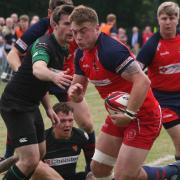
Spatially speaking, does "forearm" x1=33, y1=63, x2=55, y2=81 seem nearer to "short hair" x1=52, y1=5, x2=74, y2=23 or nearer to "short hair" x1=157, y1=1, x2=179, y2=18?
"short hair" x1=52, y1=5, x2=74, y2=23

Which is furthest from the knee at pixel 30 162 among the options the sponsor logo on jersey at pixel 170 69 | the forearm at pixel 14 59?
the sponsor logo on jersey at pixel 170 69

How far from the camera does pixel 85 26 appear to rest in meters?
5.84

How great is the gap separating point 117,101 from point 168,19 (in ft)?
6.20

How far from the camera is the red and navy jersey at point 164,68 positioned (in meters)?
7.45

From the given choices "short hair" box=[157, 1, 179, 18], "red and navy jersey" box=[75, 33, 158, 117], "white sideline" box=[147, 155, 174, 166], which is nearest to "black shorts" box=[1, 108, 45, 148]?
"red and navy jersey" box=[75, 33, 158, 117]

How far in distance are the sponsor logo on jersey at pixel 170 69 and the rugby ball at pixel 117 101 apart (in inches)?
61.9

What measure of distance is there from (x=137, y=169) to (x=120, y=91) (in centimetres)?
73

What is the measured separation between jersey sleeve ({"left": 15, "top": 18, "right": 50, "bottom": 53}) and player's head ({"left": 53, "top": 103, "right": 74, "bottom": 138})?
1087mm

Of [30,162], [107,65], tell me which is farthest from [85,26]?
[30,162]

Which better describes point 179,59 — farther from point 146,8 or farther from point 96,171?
point 146,8

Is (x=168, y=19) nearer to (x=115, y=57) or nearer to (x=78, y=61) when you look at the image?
(x=78, y=61)

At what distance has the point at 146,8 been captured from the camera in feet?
137

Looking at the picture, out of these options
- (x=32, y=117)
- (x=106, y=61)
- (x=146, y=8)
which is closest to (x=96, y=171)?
(x=32, y=117)

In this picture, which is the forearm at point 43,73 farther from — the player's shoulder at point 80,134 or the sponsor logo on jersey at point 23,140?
the player's shoulder at point 80,134
